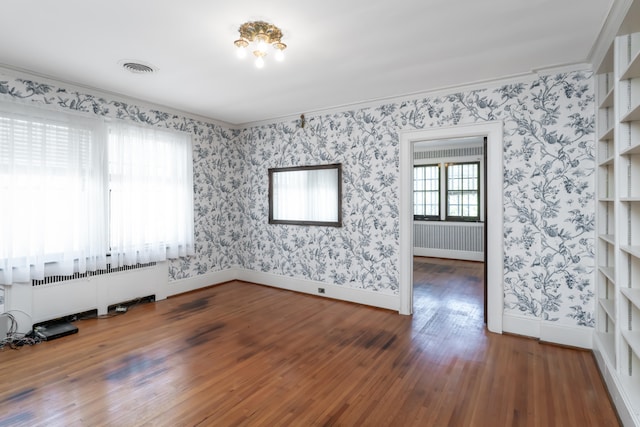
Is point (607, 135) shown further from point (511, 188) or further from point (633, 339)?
point (633, 339)

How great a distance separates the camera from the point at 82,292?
151 inches

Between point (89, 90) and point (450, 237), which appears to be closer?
point (89, 90)

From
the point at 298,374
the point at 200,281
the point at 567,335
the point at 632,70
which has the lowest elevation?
the point at 298,374

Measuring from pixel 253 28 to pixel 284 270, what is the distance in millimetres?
3595

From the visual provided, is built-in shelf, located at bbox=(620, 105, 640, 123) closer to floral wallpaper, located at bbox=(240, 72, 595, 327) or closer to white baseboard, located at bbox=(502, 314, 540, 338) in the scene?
floral wallpaper, located at bbox=(240, 72, 595, 327)

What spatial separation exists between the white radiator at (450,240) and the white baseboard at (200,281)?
179 inches

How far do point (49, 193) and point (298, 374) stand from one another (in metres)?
3.18

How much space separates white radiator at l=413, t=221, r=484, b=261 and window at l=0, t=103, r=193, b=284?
212 inches

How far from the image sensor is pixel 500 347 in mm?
3143

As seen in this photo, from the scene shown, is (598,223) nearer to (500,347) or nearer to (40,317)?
(500,347)

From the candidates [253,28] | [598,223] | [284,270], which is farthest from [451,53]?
[284,270]

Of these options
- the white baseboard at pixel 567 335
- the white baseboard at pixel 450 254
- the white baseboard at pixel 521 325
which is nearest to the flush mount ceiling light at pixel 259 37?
the white baseboard at pixel 521 325

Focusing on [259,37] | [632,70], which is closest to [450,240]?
[632,70]

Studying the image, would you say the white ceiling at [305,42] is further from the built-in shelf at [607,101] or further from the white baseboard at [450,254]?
the white baseboard at [450,254]
